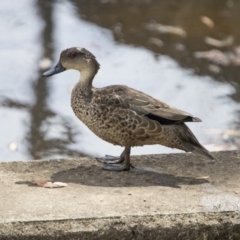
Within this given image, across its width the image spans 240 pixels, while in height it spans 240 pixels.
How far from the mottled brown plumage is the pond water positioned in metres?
1.74

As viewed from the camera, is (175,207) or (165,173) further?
(165,173)

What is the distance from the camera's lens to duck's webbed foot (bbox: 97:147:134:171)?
15.6 ft

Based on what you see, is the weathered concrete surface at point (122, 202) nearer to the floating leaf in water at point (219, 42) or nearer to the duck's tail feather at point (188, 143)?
the duck's tail feather at point (188, 143)

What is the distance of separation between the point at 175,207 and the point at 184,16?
17.8ft

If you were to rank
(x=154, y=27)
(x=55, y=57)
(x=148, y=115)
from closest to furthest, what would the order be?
(x=148, y=115), (x=55, y=57), (x=154, y=27)

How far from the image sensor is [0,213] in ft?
13.3

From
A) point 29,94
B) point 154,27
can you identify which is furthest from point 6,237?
point 154,27

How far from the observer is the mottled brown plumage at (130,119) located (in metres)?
4.62

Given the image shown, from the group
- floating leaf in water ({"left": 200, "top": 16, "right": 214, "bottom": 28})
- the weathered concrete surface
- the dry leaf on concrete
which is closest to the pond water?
floating leaf in water ({"left": 200, "top": 16, "right": 214, "bottom": 28})

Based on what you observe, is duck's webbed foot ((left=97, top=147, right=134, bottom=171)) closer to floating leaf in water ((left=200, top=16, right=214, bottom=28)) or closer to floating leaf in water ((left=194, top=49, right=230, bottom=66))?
floating leaf in water ((left=194, top=49, right=230, bottom=66))

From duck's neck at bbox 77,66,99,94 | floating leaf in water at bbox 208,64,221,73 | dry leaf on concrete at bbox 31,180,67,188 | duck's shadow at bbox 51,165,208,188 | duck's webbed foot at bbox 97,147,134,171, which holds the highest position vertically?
duck's neck at bbox 77,66,99,94

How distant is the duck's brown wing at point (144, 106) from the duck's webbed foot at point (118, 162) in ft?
0.85

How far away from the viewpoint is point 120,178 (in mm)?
4656

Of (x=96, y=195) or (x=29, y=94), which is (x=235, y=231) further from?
(x=29, y=94)
